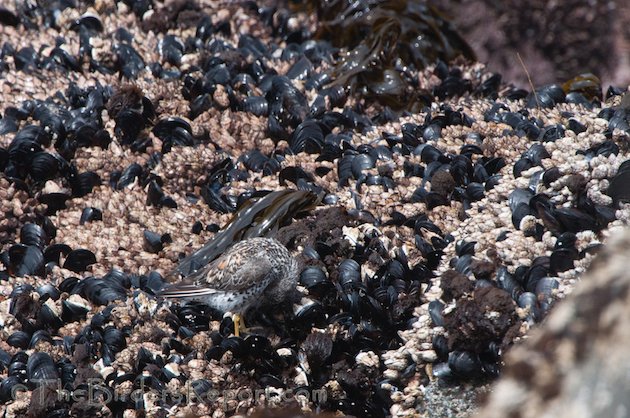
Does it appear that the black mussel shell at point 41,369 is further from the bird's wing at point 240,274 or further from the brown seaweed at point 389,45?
the brown seaweed at point 389,45

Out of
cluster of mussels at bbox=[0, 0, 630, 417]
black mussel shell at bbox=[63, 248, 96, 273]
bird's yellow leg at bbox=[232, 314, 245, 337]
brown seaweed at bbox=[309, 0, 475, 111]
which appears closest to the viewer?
cluster of mussels at bbox=[0, 0, 630, 417]

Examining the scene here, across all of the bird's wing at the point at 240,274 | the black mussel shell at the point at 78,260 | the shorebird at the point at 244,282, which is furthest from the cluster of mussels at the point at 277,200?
the bird's wing at the point at 240,274

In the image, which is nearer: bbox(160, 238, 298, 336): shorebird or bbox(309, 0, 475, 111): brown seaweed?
bbox(160, 238, 298, 336): shorebird

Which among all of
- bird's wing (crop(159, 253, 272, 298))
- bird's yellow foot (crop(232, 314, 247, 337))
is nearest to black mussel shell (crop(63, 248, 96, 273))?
bird's wing (crop(159, 253, 272, 298))

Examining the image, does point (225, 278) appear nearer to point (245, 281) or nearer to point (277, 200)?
point (245, 281)

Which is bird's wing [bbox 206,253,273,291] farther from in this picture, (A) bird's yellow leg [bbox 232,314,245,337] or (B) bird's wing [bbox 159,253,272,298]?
(A) bird's yellow leg [bbox 232,314,245,337]
